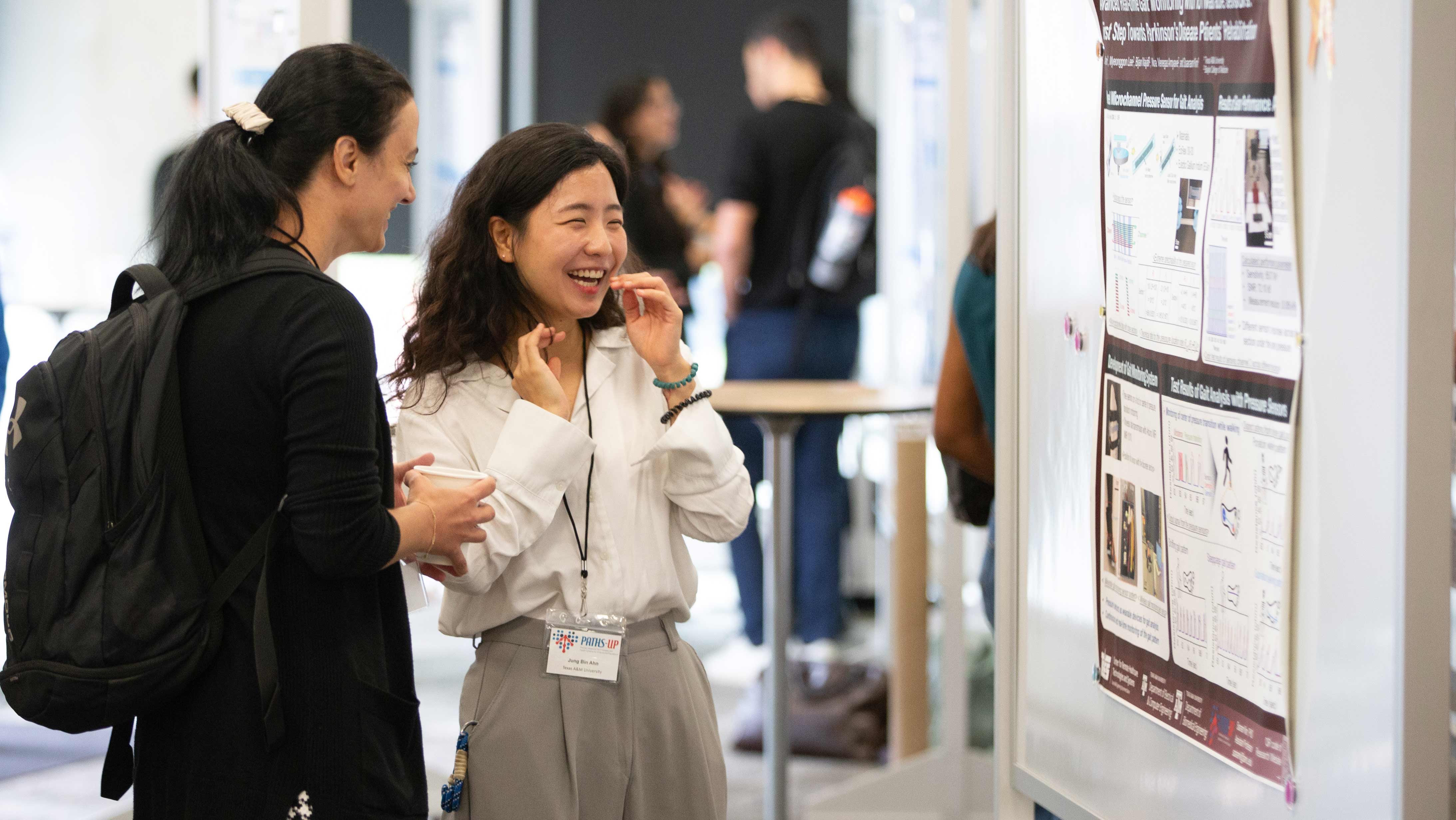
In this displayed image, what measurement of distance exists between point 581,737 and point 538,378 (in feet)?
1.49

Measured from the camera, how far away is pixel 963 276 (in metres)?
2.38

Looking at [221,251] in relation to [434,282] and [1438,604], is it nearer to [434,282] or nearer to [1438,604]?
→ [434,282]

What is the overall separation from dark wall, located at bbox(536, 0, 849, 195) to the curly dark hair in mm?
4850

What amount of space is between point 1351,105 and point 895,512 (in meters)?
2.31

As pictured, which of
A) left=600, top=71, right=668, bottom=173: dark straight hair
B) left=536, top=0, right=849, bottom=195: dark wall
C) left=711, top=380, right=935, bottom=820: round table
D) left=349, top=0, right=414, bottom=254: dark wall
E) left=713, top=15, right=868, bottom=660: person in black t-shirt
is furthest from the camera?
left=536, top=0, right=849, bottom=195: dark wall

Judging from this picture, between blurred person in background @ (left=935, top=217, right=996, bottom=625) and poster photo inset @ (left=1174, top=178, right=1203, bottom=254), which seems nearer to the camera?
poster photo inset @ (left=1174, top=178, right=1203, bottom=254)

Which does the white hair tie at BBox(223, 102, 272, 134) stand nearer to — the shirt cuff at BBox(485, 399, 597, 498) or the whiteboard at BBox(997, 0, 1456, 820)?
the shirt cuff at BBox(485, 399, 597, 498)

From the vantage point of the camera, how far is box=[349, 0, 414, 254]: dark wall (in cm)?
632

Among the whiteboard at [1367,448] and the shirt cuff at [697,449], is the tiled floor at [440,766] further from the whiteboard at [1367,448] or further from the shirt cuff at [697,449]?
the whiteboard at [1367,448]

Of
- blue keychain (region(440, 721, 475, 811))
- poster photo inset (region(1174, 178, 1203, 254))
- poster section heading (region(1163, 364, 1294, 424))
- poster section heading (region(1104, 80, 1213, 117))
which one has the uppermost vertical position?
poster section heading (region(1104, 80, 1213, 117))

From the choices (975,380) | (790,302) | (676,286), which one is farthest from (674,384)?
(676,286)

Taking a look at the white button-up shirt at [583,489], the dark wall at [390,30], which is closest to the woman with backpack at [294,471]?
the white button-up shirt at [583,489]

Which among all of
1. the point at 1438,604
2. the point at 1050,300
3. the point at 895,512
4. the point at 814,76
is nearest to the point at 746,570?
the point at 895,512

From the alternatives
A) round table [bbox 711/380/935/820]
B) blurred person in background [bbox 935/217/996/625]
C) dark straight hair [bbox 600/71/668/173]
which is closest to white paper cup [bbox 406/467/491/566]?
blurred person in background [bbox 935/217/996/625]
